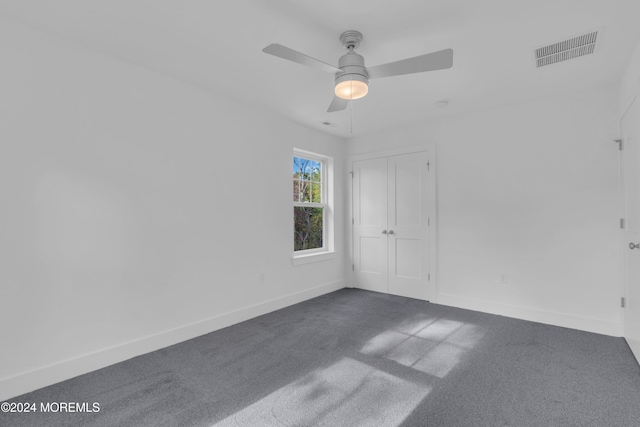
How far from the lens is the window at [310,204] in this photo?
4.55 metres

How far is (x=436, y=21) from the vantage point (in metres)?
2.08

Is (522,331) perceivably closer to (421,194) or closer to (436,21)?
(421,194)

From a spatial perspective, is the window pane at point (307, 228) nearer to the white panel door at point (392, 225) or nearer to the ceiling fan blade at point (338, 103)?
the white panel door at point (392, 225)

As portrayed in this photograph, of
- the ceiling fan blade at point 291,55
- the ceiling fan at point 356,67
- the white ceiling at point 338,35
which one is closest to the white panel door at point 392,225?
the white ceiling at point 338,35

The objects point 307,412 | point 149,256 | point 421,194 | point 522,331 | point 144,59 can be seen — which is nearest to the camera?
point 307,412

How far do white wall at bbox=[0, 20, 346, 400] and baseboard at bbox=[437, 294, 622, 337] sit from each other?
7.89ft

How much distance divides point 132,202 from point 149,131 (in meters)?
0.64

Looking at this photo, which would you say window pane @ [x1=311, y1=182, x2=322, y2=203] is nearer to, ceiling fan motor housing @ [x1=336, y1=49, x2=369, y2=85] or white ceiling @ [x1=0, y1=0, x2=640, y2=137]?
white ceiling @ [x1=0, y1=0, x2=640, y2=137]

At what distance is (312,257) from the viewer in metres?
4.46

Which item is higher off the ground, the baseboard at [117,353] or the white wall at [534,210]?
the white wall at [534,210]

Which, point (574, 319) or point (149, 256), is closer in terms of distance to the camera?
point (149, 256)

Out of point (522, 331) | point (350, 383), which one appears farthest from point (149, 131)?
point (522, 331)

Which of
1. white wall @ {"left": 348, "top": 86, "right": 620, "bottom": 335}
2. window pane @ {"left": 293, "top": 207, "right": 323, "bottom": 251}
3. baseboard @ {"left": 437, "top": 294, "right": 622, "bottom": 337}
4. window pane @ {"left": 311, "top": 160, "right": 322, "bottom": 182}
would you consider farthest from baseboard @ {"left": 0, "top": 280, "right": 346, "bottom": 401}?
white wall @ {"left": 348, "top": 86, "right": 620, "bottom": 335}

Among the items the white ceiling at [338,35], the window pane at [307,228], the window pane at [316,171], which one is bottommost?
the window pane at [307,228]
